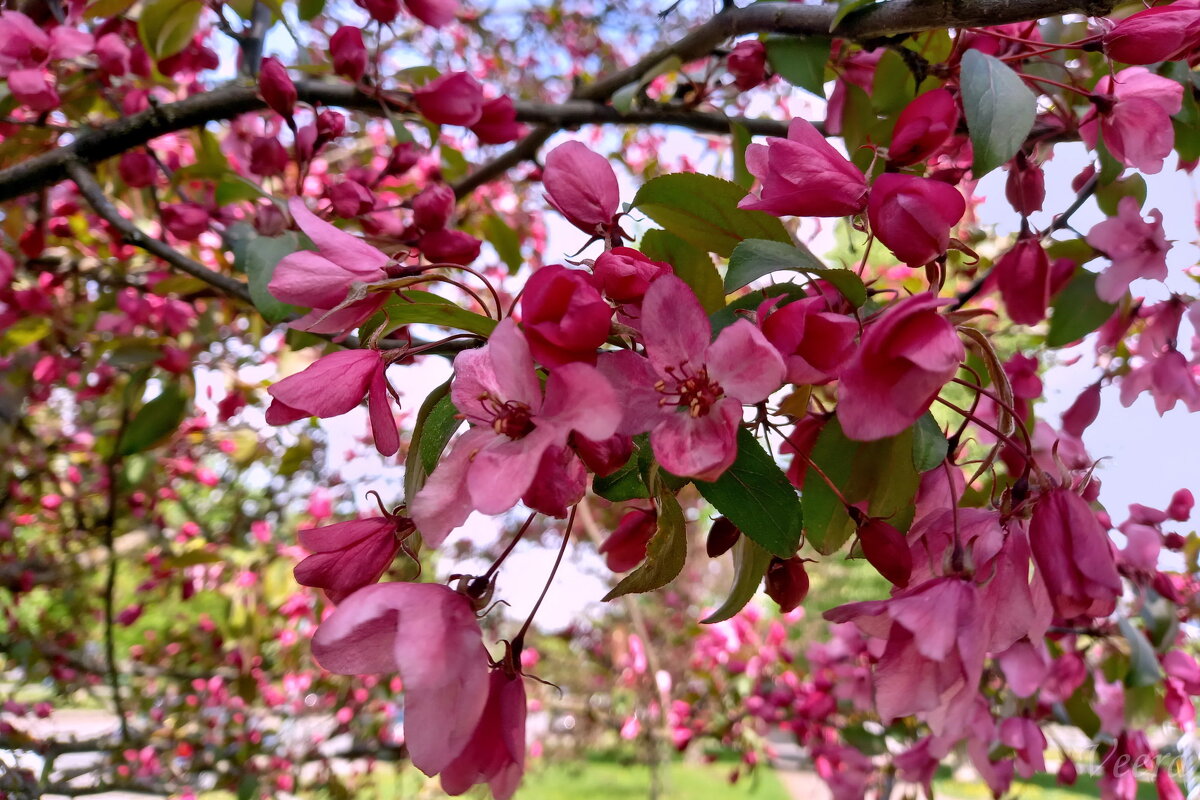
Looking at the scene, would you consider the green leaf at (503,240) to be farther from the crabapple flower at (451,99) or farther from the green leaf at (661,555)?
the green leaf at (661,555)

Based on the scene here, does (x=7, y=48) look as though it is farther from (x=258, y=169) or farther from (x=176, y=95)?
(x=176, y=95)

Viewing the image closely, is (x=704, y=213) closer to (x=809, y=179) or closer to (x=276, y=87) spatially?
(x=809, y=179)

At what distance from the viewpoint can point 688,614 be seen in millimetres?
4027

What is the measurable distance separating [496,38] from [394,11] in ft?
9.87

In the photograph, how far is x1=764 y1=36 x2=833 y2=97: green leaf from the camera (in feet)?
2.59

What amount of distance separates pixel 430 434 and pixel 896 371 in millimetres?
269

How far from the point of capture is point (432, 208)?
802 millimetres

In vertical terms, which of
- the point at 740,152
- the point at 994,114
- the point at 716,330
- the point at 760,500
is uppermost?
the point at 740,152

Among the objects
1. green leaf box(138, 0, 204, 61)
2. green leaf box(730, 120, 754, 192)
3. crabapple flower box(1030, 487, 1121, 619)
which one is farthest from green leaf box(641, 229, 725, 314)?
green leaf box(138, 0, 204, 61)

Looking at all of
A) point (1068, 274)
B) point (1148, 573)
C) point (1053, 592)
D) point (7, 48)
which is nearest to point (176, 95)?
point (7, 48)

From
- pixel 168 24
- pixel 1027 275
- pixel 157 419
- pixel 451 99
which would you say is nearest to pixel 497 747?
pixel 1027 275

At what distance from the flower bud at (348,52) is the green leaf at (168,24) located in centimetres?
30

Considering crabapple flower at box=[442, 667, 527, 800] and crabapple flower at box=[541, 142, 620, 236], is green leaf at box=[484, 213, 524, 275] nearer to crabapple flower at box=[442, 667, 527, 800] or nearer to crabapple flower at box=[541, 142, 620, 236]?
crabapple flower at box=[541, 142, 620, 236]

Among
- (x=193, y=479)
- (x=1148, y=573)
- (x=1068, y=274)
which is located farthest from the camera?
(x=193, y=479)
